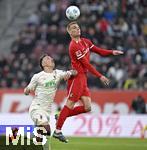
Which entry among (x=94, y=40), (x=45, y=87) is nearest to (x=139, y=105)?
(x=94, y=40)

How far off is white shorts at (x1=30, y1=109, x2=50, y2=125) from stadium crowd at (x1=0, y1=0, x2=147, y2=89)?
1338 cm

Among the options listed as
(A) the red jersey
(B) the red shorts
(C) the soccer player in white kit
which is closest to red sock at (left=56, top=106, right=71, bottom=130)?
(B) the red shorts

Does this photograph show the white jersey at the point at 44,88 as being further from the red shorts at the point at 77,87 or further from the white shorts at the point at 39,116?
the red shorts at the point at 77,87

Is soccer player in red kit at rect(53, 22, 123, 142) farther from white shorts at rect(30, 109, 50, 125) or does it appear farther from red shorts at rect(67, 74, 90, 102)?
white shorts at rect(30, 109, 50, 125)

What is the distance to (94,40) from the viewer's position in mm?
30516

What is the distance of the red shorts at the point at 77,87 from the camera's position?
17.0m

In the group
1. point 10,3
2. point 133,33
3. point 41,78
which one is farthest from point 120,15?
point 41,78

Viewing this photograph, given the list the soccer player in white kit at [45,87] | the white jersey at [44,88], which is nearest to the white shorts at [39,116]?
the soccer player in white kit at [45,87]

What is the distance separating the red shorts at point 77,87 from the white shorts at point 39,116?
5.71ft

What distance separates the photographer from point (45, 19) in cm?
3272

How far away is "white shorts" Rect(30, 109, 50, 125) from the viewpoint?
1498 centimetres

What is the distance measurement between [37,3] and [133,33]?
6.23 metres

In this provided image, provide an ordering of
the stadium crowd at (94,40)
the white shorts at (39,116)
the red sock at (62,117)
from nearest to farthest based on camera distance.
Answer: the white shorts at (39,116), the red sock at (62,117), the stadium crowd at (94,40)

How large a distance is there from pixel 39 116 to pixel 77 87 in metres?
2.07
